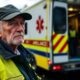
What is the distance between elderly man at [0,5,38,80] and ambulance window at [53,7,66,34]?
4705mm

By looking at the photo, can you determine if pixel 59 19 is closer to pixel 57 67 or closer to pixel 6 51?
pixel 57 67

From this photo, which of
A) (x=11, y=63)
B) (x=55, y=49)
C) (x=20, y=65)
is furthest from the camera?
(x=55, y=49)

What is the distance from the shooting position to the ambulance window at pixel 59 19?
718cm

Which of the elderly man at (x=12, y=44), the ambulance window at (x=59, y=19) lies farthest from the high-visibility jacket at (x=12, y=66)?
the ambulance window at (x=59, y=19)

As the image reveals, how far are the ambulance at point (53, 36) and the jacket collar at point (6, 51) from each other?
4.84 metres

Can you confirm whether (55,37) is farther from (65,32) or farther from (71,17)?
(71,17)

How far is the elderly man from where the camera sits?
2156 millimetres

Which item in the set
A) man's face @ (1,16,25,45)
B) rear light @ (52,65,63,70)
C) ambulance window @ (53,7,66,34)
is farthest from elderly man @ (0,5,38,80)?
ambulance window @ (53,7,66,34)

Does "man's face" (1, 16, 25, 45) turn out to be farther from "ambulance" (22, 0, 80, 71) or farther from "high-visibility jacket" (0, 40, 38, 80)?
"ambulance" (22, 0, 80, 71)

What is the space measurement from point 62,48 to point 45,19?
85 centimetres

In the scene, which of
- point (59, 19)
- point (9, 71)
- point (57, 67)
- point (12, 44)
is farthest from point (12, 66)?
point (59, 19)

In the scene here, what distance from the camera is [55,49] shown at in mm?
7246

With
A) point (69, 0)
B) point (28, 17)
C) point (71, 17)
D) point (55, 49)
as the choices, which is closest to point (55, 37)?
point (55, 49)

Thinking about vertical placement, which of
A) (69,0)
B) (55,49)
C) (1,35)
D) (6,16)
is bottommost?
(55,49)
